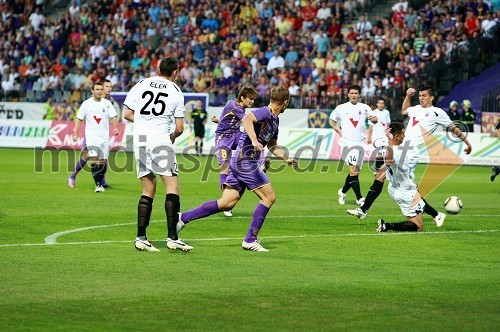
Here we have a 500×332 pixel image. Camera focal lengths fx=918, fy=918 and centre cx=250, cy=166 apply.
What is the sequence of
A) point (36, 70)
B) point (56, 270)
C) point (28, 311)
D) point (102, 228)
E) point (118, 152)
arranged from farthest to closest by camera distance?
point (36, 70), point (118, 152), point (102, 228), point (56, 270), point (28, 311)

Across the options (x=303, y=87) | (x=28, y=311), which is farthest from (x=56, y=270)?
(x=303, y=87)

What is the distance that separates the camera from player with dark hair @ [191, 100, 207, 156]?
3516 cm

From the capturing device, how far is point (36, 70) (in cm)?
4556

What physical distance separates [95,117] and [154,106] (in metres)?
10.4

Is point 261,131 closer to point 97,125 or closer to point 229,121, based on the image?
Result: point 229,121

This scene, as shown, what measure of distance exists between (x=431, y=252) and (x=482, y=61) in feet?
84.1

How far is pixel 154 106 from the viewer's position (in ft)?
39.7

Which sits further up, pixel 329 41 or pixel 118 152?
pixel 329 41

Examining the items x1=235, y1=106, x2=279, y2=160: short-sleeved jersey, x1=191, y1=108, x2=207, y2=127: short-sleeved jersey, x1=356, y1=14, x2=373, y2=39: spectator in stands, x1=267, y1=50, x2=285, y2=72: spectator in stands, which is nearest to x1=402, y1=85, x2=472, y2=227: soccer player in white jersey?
x1=235, y1=106, x2=279, y2=160: short-sleeved jersey

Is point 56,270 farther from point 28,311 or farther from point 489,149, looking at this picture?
point 489,149

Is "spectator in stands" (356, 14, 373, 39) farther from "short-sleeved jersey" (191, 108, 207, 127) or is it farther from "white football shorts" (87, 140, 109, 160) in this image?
"white football shorts" (87, 140, 109, 160)

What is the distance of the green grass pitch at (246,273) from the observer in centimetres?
832

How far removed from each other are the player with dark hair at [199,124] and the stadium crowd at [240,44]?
117 inches

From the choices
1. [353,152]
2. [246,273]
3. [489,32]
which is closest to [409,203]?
[246,273]
